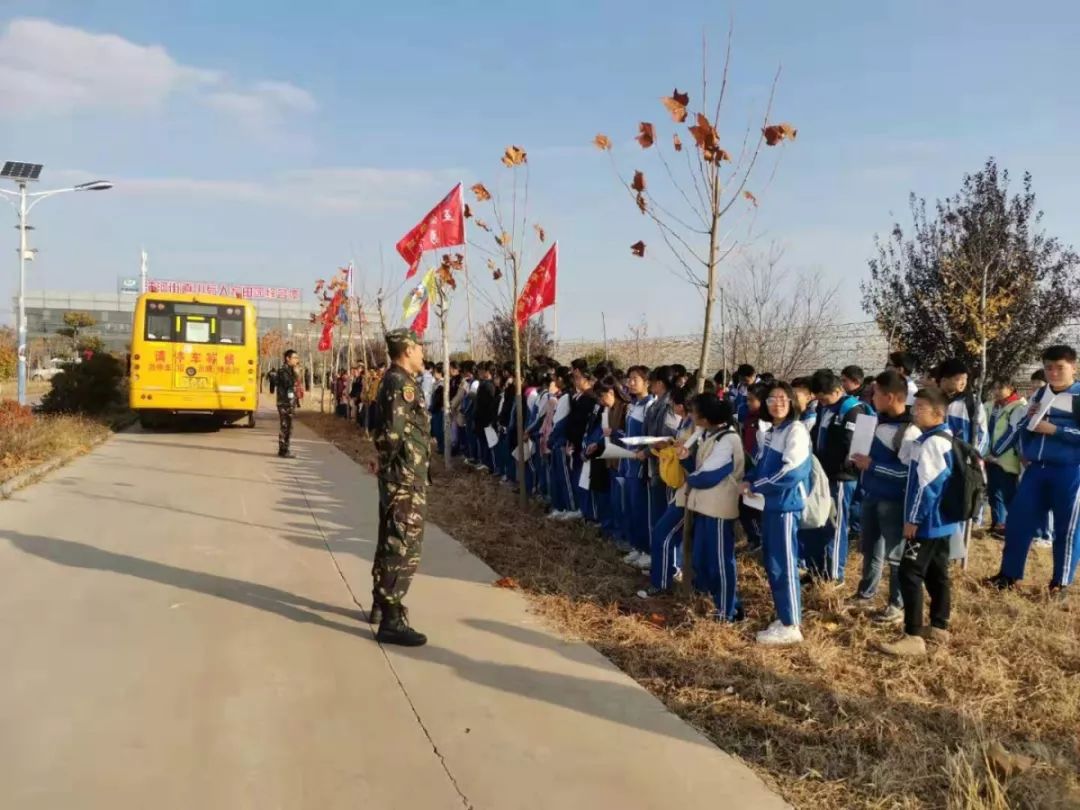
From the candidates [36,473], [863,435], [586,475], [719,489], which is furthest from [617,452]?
[36,473]

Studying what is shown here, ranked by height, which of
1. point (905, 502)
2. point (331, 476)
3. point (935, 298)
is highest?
point (935, 298)

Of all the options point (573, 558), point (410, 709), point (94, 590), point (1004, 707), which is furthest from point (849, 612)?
point (94, 590)

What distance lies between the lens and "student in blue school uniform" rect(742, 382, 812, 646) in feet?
14.9

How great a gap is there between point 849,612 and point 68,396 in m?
17.1

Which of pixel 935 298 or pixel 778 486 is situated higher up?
pixel 935 298

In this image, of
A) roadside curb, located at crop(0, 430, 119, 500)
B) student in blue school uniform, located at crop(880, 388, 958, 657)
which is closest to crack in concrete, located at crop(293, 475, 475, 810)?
student in blue school uniform, located at crop(880, 388, 958, 657)

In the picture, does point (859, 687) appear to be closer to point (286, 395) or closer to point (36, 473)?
point (36, 473)

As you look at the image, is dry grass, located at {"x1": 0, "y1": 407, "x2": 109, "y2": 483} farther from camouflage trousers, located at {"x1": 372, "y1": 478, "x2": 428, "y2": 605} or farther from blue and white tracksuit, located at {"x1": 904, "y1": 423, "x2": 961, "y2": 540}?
blue and white tracksuit, located at {"x1": 904, "y1": 423, "x2": 961, "y2": 540}

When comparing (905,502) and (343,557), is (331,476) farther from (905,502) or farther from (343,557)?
(905,502)

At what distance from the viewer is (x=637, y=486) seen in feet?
22.1

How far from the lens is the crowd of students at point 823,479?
4566mm

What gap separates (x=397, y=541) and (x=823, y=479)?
280cm

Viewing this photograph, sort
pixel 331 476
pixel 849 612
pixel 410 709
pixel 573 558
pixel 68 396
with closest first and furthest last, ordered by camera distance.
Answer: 1. pixel 410 709
2. pixel 849 612
3. pixel 573 558
4. pixel 331 476
5. pixel 68 396

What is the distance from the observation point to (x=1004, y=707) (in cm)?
382
